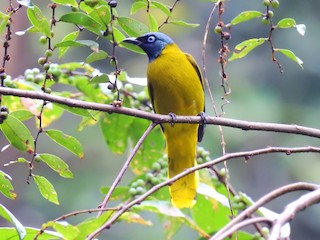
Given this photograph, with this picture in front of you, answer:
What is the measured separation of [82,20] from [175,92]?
1.22 meters

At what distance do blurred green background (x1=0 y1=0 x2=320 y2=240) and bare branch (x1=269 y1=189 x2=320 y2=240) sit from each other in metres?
7.13

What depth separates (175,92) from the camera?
3.08 meters

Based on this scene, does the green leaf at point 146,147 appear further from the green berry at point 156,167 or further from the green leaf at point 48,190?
→ the green leaf at point 48,190

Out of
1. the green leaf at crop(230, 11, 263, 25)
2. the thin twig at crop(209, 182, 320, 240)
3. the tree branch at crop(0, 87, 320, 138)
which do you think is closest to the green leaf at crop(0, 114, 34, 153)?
the tree branch at crop(0, 87, 320, 138)

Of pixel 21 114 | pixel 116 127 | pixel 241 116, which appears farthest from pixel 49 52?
pixel 241 116

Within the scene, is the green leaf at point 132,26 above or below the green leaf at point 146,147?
above

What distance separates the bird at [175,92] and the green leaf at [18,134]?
107 centimetres

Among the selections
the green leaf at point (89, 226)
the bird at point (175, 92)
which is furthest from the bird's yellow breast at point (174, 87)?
the green leaf at point (89, 226)

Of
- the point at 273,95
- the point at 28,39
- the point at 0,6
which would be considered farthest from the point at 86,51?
the point at 273,95

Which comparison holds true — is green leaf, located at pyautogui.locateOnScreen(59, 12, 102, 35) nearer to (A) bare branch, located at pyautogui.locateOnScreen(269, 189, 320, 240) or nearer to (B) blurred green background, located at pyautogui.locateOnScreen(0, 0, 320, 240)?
(A) bare branch, located at pyautogui.locateOnScreen(269, 189, 320, 240)

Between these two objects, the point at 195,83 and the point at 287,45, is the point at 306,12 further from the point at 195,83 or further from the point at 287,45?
the point at 195,83

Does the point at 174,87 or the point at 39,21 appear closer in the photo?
the point at 39,21

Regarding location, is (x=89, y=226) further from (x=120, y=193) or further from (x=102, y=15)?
(x=120, y=193)

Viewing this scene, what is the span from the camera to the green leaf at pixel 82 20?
6.20 ft
